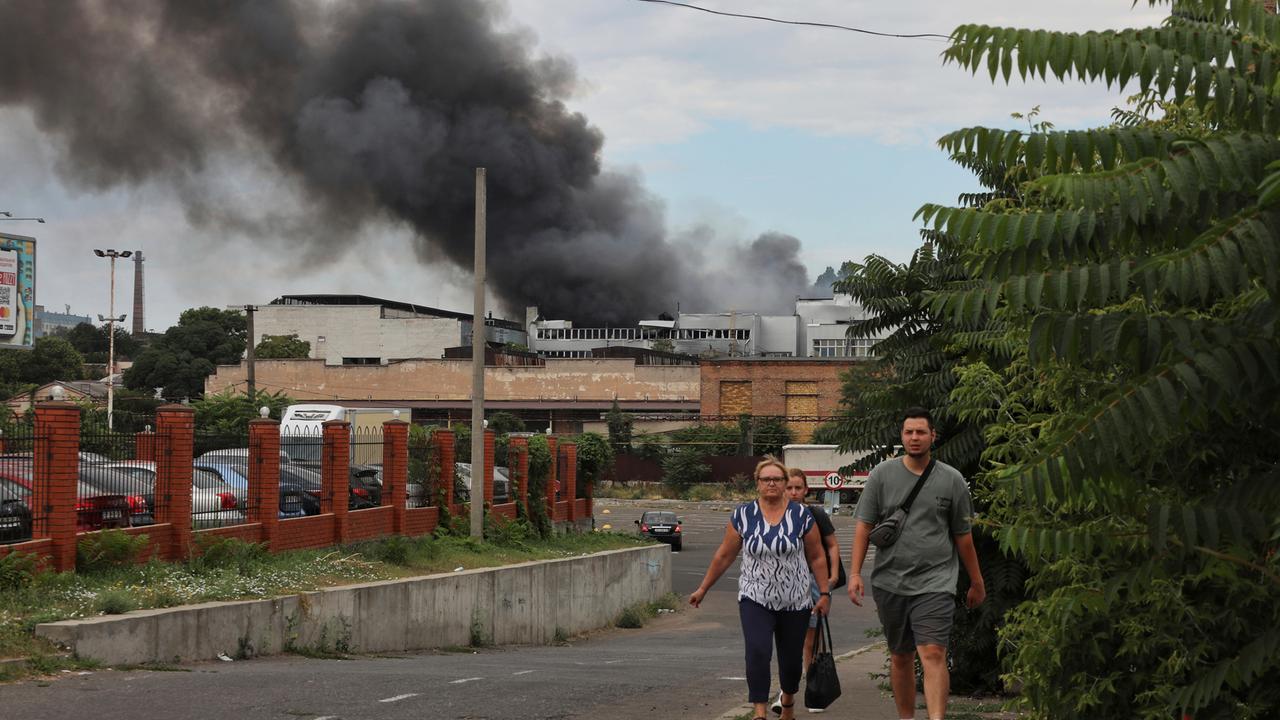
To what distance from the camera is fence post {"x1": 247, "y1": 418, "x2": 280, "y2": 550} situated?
817 inches

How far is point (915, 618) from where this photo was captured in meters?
8.15

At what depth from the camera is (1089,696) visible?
21.3ft

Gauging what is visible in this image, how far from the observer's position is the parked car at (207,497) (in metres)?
18.2

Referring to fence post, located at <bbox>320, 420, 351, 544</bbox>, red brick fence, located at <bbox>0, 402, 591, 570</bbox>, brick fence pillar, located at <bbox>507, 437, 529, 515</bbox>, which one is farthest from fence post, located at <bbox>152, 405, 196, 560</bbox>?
brick fence pillar, located at <bbox>507, 437, 529, 515</bbox>

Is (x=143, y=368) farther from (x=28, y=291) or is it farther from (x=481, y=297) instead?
(x=481, y=297)

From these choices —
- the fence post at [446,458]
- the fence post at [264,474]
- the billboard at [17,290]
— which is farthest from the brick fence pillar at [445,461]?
the billboard at [17,290]

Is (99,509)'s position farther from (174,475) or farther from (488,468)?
(488,468)

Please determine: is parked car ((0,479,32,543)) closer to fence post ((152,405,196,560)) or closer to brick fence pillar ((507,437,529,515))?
fence post ((152,405,196,560))

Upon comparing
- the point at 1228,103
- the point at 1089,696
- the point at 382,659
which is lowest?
the point at 382,659

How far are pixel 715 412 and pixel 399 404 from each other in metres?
21.7

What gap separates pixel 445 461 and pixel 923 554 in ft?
69.6

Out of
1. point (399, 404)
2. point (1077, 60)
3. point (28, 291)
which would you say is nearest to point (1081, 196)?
point (1077, 60)

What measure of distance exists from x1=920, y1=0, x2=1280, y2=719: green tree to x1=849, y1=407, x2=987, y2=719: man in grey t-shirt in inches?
90.6

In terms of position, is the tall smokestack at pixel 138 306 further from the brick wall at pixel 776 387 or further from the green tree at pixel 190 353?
the brick wall at pixel 776 387
